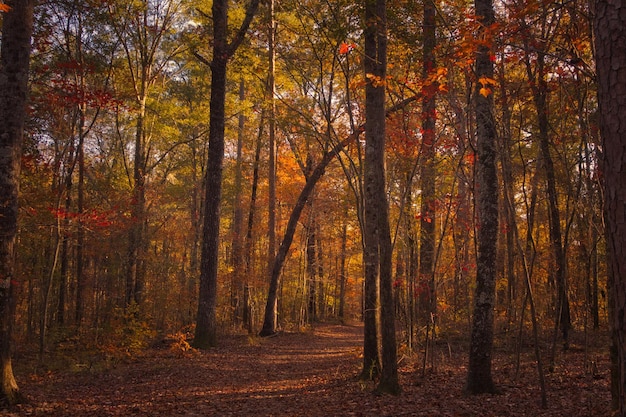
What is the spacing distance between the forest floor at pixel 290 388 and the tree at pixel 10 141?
0.87m

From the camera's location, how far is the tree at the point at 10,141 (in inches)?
229

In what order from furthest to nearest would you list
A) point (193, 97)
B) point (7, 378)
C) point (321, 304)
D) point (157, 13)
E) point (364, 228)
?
1. point (321, 304)
2. point (193, 97)
3. point (157, 13)
4. point (364, 228)
5. point (7, 378)

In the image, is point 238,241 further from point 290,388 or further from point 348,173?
point 290,388

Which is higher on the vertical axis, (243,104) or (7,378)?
(243,104)

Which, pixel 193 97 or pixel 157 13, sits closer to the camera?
pixel 157 13

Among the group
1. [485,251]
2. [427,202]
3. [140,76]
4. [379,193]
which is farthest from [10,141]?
[140,76]

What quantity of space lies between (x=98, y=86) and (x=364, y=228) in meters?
9.93

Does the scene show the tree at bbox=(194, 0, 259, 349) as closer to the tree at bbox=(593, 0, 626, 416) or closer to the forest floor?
the forest floor

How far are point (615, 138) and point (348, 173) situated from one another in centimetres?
874

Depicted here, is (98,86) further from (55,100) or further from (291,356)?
(291,356)

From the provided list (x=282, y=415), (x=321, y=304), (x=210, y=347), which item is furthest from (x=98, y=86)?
(x=321, y=304)

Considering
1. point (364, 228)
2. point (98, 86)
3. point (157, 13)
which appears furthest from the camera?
point (157, 13)

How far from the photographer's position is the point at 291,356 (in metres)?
11.9

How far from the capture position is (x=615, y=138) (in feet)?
7.40
